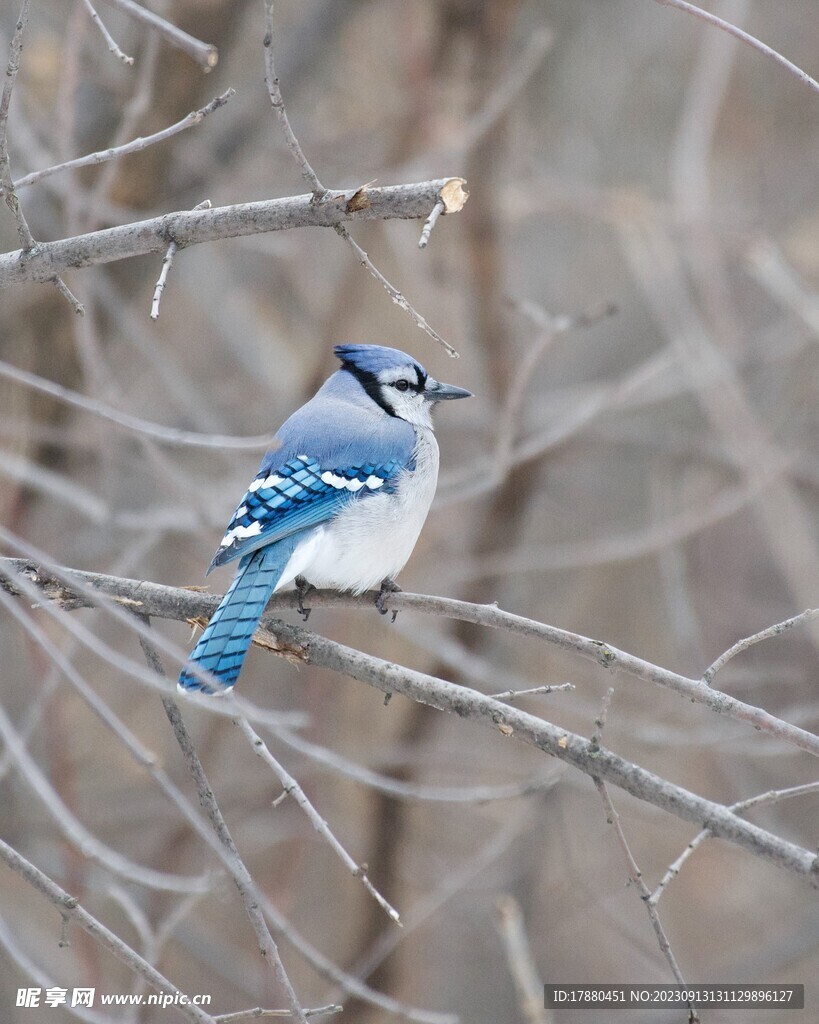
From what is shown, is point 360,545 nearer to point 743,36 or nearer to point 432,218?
point 432,218

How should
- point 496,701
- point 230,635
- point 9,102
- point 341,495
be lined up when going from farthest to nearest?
point 341,495, point 230,635, point 496,701, point 9,102

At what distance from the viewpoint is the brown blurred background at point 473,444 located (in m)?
3.23

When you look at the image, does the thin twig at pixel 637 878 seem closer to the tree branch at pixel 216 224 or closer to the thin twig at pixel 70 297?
the tree branch at pixel 216 224

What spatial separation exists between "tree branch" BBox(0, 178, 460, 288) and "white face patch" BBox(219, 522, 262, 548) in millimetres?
734

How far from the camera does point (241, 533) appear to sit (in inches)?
81.1

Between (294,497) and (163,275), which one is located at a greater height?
(294,497)

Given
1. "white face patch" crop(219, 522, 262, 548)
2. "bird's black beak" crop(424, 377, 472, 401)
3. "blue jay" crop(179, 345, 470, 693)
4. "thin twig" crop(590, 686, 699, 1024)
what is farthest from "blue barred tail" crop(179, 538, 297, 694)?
"bird's black beak" crop(424, 377, 472, 401)

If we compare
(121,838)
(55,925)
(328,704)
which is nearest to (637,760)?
(328,704)

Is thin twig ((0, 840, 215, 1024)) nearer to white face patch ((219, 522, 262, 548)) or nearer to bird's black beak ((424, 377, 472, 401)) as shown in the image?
white face patch ((219, 522, 262, 548))

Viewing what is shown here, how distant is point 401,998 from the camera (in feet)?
11.5

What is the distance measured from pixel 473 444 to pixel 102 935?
9.74 feet

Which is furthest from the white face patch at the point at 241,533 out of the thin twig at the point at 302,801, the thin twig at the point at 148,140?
the thin twig at the point at 148,140

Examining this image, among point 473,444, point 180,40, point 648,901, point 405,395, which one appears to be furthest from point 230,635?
point 473,444

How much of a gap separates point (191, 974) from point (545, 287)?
306 centimetres
